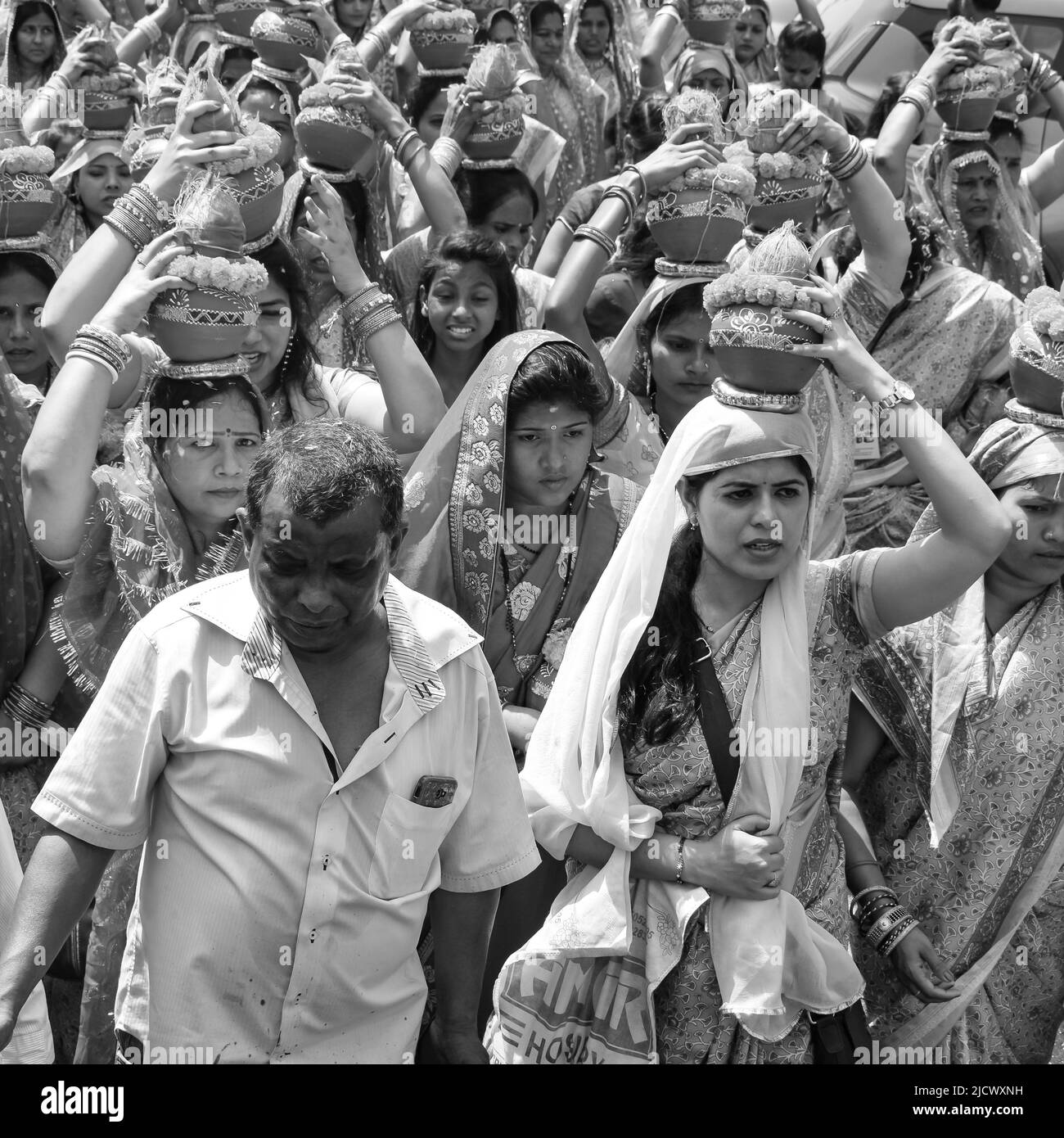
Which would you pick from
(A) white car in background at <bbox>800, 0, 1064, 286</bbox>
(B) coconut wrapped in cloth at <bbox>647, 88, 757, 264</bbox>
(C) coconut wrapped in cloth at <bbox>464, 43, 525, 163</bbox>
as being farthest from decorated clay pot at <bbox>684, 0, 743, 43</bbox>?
(B) coconut wrapped in cloth at <bbox>647, 88, 757, 264</bbox>

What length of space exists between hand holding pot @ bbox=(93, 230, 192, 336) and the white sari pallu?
1141 mm

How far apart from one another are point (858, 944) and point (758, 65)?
249 inches

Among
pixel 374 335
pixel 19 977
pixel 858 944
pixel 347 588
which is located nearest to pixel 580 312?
pixel 374 335

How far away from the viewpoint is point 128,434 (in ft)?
11.7

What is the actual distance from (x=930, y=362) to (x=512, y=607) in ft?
7.59

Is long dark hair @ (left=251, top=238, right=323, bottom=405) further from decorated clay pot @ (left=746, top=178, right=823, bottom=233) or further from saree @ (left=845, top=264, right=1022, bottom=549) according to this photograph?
saree @ (left=845, top=264, right=1022, bottom=549)

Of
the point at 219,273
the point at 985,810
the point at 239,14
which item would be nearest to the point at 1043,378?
the point at 985,810

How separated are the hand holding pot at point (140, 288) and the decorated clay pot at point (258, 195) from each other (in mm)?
402

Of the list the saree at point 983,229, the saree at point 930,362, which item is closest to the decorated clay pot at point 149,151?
the saree at point 930,362

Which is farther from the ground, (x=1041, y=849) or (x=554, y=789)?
(x=554, y=789)

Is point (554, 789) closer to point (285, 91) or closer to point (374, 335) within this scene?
point (374, 335)

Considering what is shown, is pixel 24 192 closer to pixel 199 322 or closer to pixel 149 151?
pixel 149 151

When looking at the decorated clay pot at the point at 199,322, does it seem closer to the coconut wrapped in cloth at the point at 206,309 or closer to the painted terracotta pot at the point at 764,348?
the coconut wrapped in cloth at the point at 206,309

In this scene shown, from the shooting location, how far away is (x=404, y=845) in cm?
264
